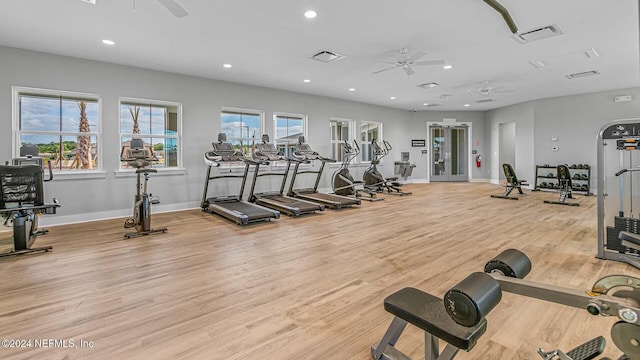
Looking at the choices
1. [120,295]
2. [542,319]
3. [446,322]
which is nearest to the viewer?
[446,322]

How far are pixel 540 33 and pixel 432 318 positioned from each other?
519cm

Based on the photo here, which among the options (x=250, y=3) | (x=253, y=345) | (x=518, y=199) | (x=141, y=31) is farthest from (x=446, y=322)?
(x=518, y=199)

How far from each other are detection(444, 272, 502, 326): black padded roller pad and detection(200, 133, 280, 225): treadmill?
4519 mm

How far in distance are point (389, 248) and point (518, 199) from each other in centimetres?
616

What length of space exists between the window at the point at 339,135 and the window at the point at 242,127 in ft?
8.94

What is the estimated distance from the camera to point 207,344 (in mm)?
1938

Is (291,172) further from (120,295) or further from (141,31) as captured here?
(120,295)

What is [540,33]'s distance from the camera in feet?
15.1

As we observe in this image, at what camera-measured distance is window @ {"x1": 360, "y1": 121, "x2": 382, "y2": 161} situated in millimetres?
10953

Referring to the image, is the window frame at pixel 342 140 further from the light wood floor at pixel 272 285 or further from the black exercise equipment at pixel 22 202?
the black exercise equipment at pixel 22 202

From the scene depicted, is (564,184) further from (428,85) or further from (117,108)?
(117,108)

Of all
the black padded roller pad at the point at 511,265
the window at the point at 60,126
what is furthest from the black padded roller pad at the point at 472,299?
the window at the point at 60,126

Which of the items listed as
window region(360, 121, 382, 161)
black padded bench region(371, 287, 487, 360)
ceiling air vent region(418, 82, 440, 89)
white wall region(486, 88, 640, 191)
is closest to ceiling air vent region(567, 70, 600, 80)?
white wall region(486, 88, 640, 191)

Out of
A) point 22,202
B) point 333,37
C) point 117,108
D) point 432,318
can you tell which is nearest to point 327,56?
point 333,37
